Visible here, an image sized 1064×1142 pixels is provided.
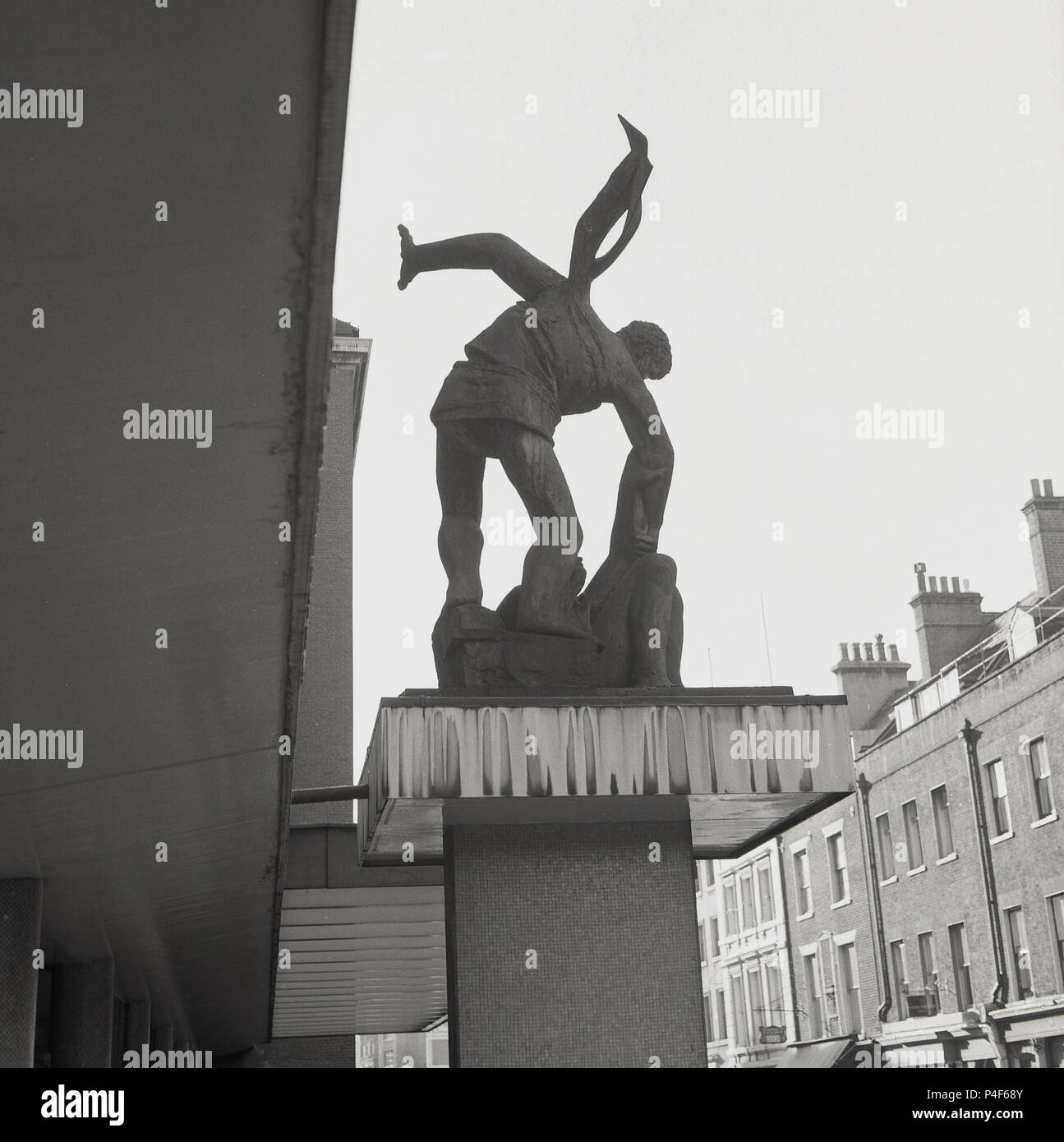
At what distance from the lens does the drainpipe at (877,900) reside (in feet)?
109

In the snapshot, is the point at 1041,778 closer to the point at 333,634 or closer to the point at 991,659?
the point at 991,659

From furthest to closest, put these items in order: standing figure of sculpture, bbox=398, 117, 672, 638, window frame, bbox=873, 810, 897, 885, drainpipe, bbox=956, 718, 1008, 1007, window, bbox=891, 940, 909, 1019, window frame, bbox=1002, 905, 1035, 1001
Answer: window frame, bbox=873, 810, 897, 885 < window, bbox=891, 940, 909, 1019 < drainpipe, bbox=956, 718, 1008, 1007 < window frame, bbox=1002, 905, 1035, 1001 < standing figure of sculpture, bbox=398, 117, 672, 638

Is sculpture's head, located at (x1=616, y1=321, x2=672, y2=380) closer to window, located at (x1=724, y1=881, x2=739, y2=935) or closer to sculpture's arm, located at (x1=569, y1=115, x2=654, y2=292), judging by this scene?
sculpture's arm, located at (x1=569, y1=115, x2=654, y2=292)

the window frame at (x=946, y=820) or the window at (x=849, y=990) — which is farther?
the window at (x=849, y=990)

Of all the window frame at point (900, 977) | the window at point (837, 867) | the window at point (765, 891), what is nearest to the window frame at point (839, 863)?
the window at point (837, 867)

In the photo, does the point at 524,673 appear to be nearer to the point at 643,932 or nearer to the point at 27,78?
the point at 643,932

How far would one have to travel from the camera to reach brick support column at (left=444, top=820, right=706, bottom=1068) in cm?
694

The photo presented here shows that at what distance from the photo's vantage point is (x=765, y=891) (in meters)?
42.6

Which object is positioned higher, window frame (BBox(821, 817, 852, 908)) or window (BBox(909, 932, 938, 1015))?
window frame (BBox(821, 817, 852, 908))

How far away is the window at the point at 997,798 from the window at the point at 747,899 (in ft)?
49.1

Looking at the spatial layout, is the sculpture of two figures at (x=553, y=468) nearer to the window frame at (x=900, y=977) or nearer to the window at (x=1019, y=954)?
the window at (x=1019, y=954)

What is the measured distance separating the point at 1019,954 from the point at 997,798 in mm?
3327

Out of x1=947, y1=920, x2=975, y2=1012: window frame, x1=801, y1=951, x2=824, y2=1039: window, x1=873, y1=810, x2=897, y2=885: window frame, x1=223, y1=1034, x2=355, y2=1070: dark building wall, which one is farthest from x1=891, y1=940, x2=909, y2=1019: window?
x1=223, y1=1034, x2=355, y2=1070: dark building wall

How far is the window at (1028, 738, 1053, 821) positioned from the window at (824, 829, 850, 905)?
9.31 m
